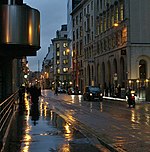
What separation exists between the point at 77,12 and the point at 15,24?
8700 centimetres

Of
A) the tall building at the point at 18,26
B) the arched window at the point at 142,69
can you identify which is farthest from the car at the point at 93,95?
the tall building at the point at 18,26

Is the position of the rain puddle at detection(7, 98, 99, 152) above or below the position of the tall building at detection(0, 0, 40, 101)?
below

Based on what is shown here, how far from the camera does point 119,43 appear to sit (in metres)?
65.4

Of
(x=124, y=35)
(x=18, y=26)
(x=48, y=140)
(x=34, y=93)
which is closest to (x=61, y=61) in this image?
(x=124, y=35)

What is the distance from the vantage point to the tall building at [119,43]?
6041 centimetres

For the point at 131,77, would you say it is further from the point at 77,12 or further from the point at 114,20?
the point at 77,12

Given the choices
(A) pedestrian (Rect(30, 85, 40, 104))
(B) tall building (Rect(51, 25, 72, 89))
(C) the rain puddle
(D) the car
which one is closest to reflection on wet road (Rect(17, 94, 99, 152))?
(C) the rain puddle

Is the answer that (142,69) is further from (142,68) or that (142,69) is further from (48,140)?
(48,140)

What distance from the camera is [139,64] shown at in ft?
204

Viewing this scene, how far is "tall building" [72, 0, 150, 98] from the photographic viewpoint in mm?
60406

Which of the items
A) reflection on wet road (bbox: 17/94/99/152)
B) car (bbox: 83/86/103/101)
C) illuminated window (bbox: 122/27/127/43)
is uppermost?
illuminated window (bbox: 122/27/127/43)

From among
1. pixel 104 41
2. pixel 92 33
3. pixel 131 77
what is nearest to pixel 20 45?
pixel 131 77

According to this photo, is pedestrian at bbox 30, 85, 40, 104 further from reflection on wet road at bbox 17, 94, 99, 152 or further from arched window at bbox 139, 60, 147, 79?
arched window at bbox 139, 60, 147, 79

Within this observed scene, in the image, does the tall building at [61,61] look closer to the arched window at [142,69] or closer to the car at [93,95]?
the arched window at [142,69]
